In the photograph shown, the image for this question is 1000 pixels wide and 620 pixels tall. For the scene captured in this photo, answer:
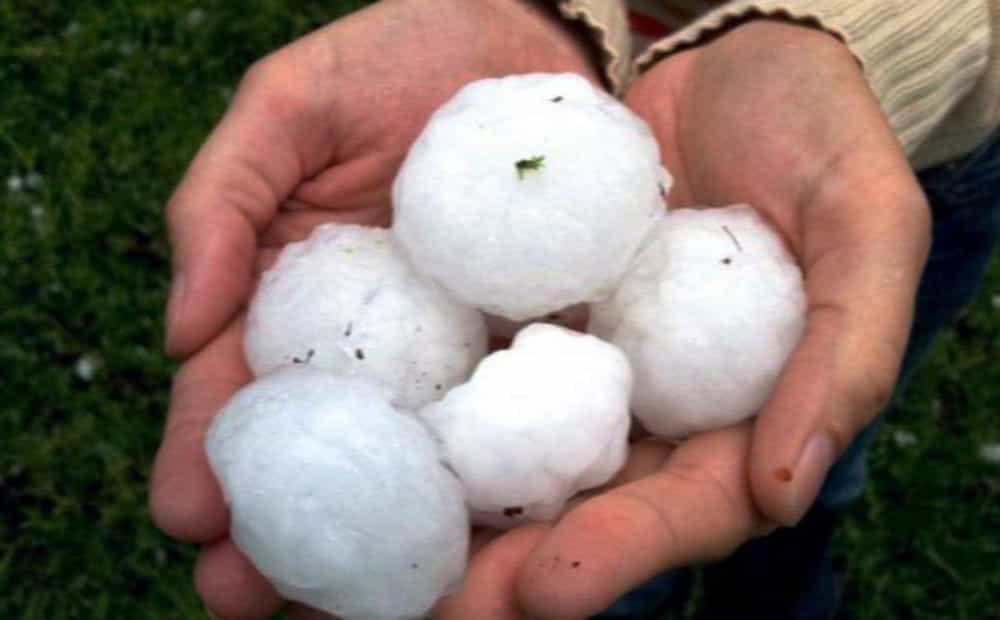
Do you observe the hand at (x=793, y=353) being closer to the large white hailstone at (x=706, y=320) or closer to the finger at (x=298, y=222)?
the large white hailstone at (x=706, y=320)

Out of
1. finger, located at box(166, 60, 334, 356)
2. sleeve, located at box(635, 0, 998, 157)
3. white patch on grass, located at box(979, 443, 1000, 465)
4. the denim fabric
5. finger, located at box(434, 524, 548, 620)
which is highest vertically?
sleeve, located at box(635, 0, 998, 157)

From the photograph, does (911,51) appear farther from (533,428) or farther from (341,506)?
(341,506)

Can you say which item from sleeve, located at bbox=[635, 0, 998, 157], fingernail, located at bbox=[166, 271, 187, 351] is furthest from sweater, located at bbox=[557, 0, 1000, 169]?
fingernail, located at bbox=[166, 271, 187, 351]

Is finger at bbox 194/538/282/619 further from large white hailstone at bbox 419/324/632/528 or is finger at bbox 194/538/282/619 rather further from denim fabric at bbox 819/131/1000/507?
denim fabric at bbox 819/131/1000/507

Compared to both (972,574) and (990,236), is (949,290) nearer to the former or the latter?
(990,236)

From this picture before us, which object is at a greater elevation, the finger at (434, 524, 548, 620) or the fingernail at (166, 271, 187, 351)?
the fingernail at (166, 271, 187, 351)

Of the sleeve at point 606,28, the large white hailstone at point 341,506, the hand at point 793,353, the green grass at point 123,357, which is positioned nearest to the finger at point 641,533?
the hand at point 793,353
